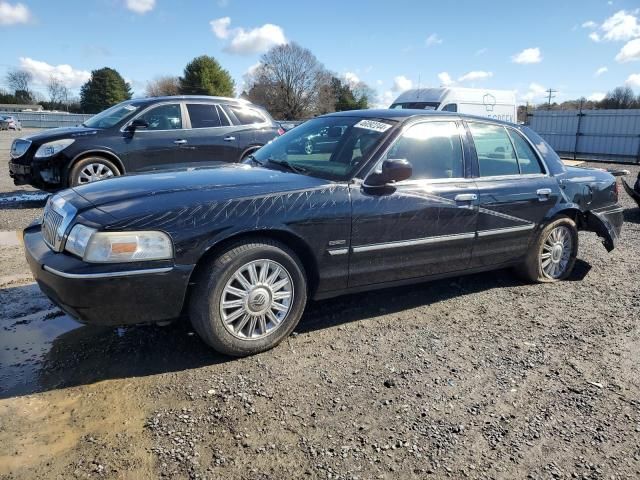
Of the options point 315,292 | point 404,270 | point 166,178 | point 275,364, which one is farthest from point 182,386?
point 404,270

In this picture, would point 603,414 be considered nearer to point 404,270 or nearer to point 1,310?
point 404,270

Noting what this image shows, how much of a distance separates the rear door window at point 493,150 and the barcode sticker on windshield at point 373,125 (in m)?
0.91

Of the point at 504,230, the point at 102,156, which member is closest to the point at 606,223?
the point at 504,230

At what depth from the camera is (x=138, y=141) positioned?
8297 millimetres

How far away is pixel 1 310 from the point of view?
13.3 feet

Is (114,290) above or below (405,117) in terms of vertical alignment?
below

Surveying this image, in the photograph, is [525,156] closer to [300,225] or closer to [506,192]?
[506,192]

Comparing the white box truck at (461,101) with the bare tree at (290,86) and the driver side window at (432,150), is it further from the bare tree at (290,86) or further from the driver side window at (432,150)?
the bare tree at (290,86)

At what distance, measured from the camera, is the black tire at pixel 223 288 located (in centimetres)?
313

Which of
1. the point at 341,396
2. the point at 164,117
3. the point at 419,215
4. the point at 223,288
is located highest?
the point at 164,117

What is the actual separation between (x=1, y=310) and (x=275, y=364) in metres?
2.42

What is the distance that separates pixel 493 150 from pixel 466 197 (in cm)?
71

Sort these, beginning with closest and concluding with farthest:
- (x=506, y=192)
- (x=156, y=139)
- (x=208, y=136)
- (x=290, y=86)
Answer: (x=506, y=192) → (x=156, y=139) → (x=208, y=136) → (x=290, y=86)

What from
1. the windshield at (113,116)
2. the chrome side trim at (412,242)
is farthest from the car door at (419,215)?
the windshield at (113,116)
